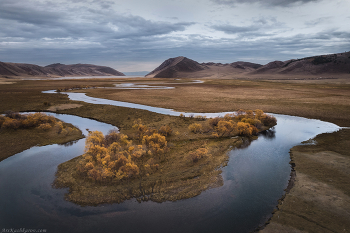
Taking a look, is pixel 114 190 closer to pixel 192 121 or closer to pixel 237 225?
pixel 237 225

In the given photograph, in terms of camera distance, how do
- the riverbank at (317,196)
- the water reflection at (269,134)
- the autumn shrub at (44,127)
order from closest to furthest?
the riverbank at (317,196) → the water reflection at (269,134) → the autumn shrub at (44,127)

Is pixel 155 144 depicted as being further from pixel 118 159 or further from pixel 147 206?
pixel 147 206

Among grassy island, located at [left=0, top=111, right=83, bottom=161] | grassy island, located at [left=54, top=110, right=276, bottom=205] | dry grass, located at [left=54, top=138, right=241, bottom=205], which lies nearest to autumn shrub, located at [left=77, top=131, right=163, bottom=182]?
grassy island, located at [left=54, top=110, right=276, bottom=205]

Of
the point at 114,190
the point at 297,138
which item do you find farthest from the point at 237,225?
the point at 297,138

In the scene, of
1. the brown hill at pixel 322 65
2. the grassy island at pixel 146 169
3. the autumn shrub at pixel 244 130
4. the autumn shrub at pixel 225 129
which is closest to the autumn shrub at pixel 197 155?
the grassy island at pixel 146 169

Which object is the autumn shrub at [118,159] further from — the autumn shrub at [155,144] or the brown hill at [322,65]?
the brown hill at [322,65]

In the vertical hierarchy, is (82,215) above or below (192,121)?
below
